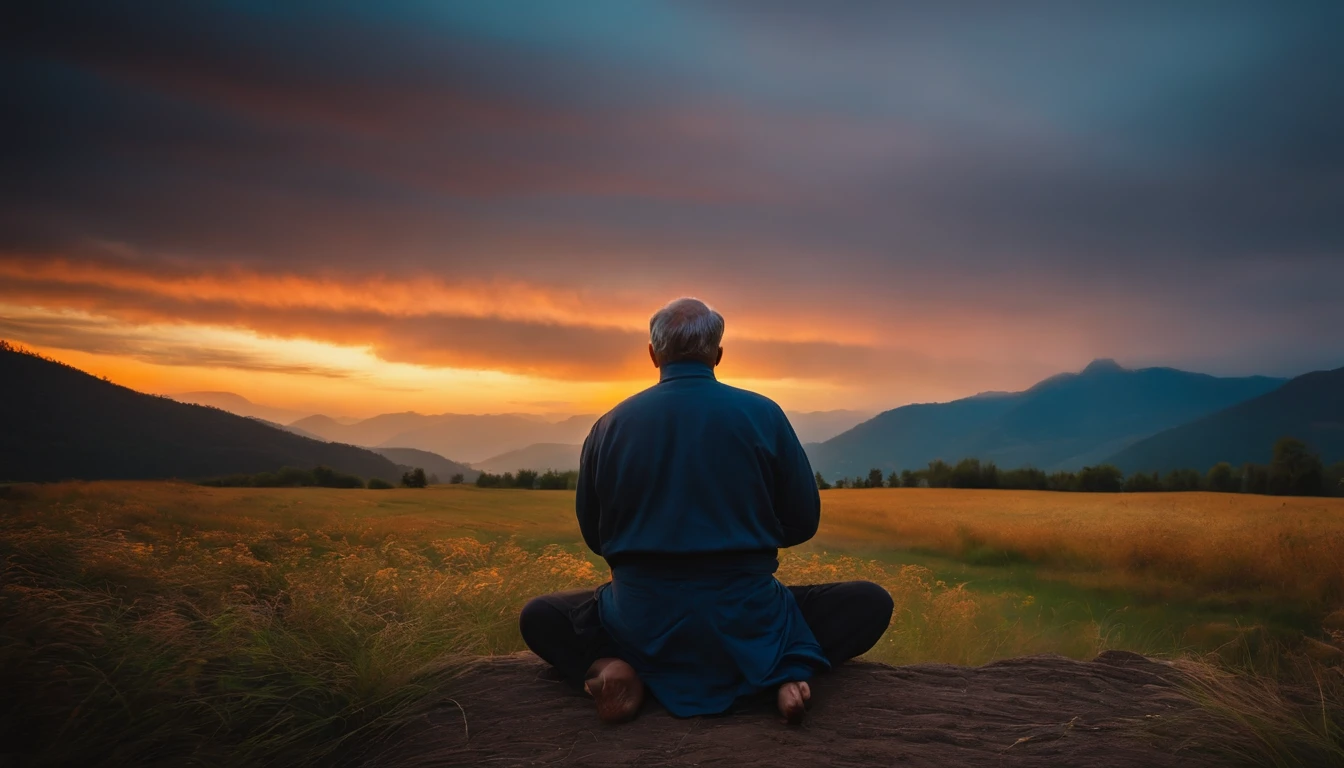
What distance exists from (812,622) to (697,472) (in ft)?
6.09

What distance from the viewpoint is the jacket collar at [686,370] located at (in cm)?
491

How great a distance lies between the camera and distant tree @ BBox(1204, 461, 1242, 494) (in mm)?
18719

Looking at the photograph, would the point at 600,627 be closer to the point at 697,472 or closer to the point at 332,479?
the point at 697,472

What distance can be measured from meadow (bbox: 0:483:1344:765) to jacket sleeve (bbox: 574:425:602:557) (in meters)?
1.70

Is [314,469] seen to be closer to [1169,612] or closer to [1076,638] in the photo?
[1076,638]

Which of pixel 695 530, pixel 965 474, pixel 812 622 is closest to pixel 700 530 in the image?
pixel 695 530

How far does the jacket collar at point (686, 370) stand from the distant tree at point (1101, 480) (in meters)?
22.0

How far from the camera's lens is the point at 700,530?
457 centimetres

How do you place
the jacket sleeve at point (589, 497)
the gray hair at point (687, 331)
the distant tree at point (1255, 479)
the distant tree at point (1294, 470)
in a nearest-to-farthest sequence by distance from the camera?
the gray hair at point (687, 331) < the jacket sleeve at point (589, 497) < the distant tree at point (1294, 470) < the distant tree at point (1255, 479)

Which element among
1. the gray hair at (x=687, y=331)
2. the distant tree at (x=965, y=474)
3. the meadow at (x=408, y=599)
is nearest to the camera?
the meadow at (x=408, y=599)

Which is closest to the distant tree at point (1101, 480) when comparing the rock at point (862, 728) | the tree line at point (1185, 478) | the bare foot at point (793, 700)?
the tree line at point (1185, 478)

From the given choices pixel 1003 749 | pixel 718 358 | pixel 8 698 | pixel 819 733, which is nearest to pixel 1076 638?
pixel 1003 749

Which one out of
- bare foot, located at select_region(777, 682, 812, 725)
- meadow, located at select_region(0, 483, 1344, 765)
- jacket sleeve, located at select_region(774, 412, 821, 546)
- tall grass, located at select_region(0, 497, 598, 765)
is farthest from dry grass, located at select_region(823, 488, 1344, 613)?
bare foot, located at select_region(777, 682, 812, 725)

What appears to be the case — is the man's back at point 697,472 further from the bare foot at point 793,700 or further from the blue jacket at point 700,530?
the bare foot at point 793,700
